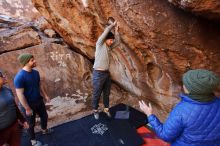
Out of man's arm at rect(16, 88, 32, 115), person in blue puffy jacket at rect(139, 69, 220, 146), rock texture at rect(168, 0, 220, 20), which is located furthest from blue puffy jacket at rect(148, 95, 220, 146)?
man's arm at rect(16, 88, 32, 115)

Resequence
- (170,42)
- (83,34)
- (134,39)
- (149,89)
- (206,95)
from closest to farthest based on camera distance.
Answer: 1. (206,95)
2. (170,42)
3. (134,39)
4. (149,89)
5. (83,34)

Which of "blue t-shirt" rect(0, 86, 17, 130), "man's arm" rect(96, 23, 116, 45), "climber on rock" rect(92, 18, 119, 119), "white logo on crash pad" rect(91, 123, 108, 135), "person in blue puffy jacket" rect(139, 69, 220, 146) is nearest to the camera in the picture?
"person in blue puffy jacket" rect(139, 69, 220, 146)

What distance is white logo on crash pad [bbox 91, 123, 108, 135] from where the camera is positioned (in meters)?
4.68

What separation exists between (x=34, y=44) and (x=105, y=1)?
3306 millimetres

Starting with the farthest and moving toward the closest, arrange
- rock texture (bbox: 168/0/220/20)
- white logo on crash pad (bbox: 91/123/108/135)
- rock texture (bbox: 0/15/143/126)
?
rock texture (bbox: 0/15/143/126), white logo on crash pad (bbox: 91/123/108/135), rock texture (bbox: 168/0/220/20)

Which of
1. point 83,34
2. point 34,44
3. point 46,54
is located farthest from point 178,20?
point 34,44

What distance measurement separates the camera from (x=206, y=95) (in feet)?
6.49

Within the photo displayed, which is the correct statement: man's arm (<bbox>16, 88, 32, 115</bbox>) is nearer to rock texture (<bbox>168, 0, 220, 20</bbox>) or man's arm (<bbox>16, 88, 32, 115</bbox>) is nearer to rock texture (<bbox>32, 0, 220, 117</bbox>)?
rock texture (<bbox>32, 0, 220, 117</bbox>)

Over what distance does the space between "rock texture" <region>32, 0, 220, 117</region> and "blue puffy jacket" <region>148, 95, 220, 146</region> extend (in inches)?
40.2

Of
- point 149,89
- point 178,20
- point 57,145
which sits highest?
point 178,20

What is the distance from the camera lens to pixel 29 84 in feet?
12.4

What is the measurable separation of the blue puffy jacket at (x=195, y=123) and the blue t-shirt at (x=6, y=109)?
78.4 inches

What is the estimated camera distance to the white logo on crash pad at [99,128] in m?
4.68

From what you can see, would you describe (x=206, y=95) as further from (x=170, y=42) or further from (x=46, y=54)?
(x=46, y=54)
